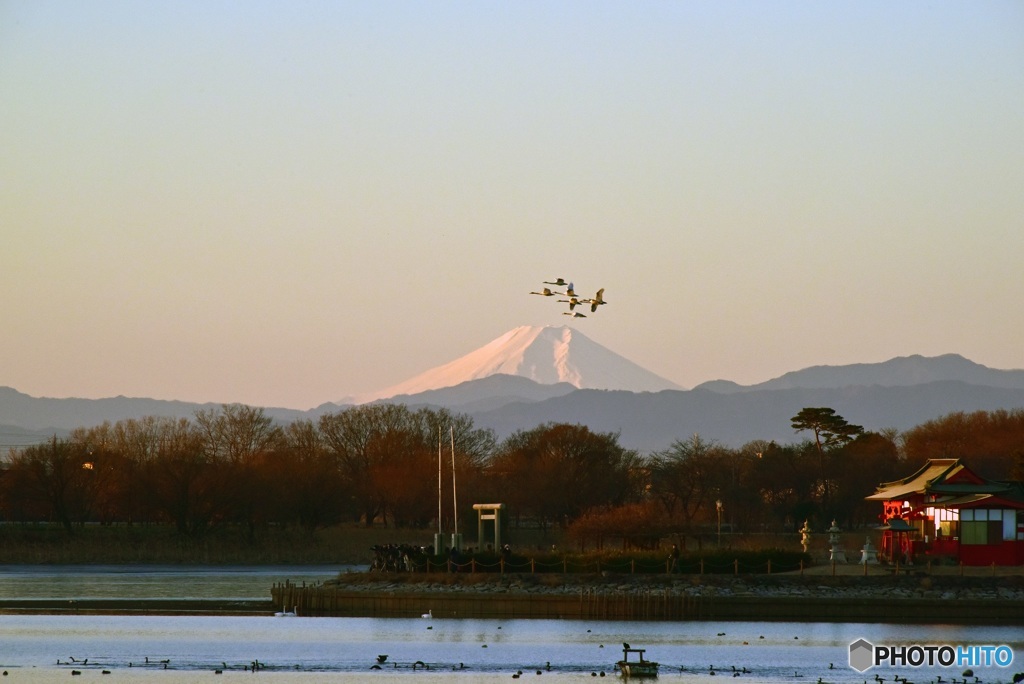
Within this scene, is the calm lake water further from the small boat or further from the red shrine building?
the red shrine building

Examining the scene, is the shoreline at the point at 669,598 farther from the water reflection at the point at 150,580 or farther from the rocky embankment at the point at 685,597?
the water reflection at the point at 150,580

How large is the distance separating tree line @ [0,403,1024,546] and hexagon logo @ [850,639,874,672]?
4057 centimetres

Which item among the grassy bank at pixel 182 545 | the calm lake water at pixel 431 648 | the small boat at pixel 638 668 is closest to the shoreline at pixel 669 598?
the calm lake water at pixel 431 648

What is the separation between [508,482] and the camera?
369 ft

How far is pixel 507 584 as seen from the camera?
62.0 m

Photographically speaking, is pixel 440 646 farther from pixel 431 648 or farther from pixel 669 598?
pixel 669 598

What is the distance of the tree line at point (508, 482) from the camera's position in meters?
105

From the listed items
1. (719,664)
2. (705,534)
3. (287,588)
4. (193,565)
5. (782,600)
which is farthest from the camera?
(193,565)

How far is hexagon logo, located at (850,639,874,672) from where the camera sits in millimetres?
47688

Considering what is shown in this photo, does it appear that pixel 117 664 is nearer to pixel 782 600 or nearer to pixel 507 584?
pixel 507 584

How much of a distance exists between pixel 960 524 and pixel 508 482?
51.5m

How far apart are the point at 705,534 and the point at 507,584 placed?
27.1 meters

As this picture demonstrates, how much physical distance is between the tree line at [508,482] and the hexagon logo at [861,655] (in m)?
40.6

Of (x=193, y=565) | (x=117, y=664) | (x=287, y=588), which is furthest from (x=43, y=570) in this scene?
(x=117, y=664)
